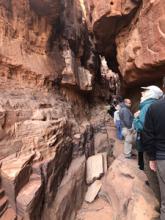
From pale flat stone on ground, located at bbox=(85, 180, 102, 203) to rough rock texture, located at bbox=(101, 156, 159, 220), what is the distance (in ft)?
0.47

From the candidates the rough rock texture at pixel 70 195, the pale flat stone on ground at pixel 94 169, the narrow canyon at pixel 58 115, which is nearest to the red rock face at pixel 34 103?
the narrow canyon at pixel 58 115

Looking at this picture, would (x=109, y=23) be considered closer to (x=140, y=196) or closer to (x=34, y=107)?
(x=34, y=107)

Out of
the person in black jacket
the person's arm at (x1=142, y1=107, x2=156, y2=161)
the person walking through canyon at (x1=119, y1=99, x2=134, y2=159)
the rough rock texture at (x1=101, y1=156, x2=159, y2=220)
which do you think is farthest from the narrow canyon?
the person's arm at (x1=142, y1=107, x2=156, y2=161)

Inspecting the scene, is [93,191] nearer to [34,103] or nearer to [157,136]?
[34,103]

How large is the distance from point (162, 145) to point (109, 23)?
19.3 feet

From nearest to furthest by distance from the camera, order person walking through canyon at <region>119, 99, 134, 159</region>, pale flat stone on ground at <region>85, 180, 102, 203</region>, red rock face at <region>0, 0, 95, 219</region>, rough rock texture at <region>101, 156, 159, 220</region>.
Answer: red rock face at <region>0, 0, 95, 219</region> < rough rock texture at <region>101, 156, 159, 220</region> < pale flat stone on ground at <region>85, 180, 102, 203</region> < person walking through canyon at <region>119, 99, 134, 159</region>

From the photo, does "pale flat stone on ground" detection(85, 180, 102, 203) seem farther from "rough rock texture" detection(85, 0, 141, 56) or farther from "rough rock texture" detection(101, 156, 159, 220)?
"rough rock texture" detection(85, 0, 141, 56)

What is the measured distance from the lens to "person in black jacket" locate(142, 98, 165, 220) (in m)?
2.28

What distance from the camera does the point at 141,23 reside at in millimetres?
5535

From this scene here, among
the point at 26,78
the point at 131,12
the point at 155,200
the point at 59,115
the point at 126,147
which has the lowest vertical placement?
the point at 155,200

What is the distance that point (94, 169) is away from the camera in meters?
5.26

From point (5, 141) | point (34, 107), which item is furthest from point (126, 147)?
point (5, 141)

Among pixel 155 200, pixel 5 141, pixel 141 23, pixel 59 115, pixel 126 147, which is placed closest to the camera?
pixel 155 200

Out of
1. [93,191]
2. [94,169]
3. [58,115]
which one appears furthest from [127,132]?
[58,115]
